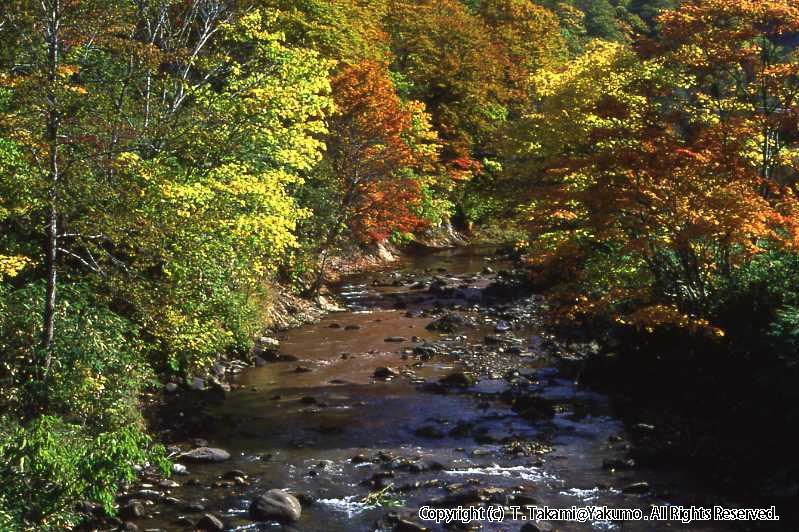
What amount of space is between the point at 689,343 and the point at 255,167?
37.2ft

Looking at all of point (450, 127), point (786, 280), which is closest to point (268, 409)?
point (786, 280)

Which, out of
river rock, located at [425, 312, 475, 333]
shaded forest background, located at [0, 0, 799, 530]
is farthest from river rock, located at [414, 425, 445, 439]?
river rock, located at [425, 312, 475, 333]

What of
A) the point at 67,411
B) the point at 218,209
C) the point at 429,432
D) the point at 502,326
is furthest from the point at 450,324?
the point at 67,411

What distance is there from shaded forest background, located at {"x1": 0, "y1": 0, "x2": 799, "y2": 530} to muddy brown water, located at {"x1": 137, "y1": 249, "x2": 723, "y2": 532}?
1720mm

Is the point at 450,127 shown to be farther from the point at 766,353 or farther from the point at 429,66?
the point at 766,353

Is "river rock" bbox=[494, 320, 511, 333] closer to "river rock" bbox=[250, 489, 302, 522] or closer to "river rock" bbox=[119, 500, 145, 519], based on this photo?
"river rock" bbox=[250, 489, 302, 522]

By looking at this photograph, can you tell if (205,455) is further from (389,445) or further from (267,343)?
(267,343)

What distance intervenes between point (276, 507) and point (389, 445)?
11.9ft

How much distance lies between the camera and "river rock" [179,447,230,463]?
44.2 feet

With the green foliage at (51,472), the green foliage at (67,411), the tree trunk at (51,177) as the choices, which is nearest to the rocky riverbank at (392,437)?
the green foliage at (67,411)

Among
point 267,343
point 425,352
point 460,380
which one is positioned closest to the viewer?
point 460,380

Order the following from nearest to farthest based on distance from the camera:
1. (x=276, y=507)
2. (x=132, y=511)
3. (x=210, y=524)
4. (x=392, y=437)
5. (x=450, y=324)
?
1. (x=210, y=524)
2. (x=132, y=511)
3. (x=276, y=507)
4. (x=392, y=437)
5. (x=450, y=324)

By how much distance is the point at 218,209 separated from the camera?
582 inches

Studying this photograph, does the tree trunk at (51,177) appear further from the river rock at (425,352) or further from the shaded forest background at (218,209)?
the river rock at (425,352)
